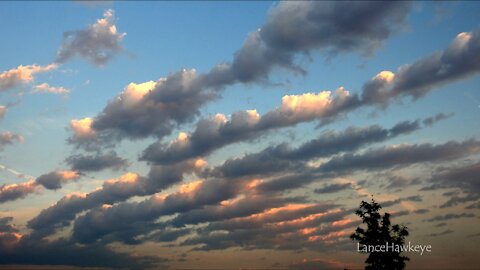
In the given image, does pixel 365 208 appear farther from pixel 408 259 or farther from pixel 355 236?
pixel 408 259

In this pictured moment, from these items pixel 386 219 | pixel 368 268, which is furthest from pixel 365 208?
pixel 368 268

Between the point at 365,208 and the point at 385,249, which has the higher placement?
the point at 365,208

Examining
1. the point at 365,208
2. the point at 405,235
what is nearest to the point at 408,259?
the point at 405,235

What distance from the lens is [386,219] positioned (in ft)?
240

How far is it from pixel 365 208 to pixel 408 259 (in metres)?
9.03

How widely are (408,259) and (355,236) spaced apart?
7.80 meters

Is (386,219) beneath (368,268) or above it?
above

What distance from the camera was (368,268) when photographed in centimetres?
7044

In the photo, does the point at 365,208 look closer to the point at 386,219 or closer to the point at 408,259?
the point at 386,219

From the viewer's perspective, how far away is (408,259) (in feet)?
233

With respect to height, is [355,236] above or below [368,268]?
above

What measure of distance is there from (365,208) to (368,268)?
8.43 metres

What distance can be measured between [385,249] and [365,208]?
247 inches

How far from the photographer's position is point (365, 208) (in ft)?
240
